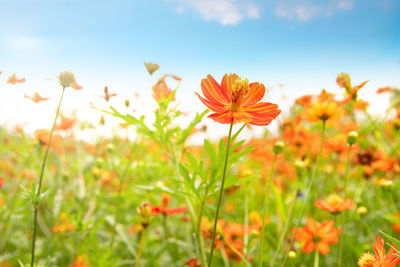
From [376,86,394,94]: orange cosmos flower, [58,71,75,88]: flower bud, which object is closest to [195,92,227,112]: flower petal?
[58,71,75,88]: flower bud

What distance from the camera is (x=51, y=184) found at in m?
1.36

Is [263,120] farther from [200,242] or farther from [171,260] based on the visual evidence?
[171,260]

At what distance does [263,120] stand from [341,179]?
4.82ft

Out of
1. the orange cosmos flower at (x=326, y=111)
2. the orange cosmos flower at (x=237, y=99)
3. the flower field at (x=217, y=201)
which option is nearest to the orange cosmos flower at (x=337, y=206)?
the flower field at (x=217, y=201)

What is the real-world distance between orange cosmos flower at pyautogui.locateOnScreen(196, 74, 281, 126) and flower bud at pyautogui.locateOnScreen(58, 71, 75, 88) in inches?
11.2

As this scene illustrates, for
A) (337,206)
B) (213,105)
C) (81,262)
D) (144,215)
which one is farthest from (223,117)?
(81,262)

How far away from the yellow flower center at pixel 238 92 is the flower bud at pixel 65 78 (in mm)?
329

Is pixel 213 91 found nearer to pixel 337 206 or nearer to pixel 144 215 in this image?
pixel 144 215

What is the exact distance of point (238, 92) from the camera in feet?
1.66

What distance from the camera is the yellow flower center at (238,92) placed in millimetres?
500

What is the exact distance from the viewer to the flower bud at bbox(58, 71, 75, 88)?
58cm

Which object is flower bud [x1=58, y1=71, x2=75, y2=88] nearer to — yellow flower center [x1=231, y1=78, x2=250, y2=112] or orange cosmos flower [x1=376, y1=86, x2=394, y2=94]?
yellow flower center [x1=231, y1=78, x2=250, y2=112]

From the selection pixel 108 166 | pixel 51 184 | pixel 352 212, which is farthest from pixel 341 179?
pixel 51 184

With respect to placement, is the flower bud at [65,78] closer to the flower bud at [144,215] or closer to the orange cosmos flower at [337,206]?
the flower bud at [144,215]
